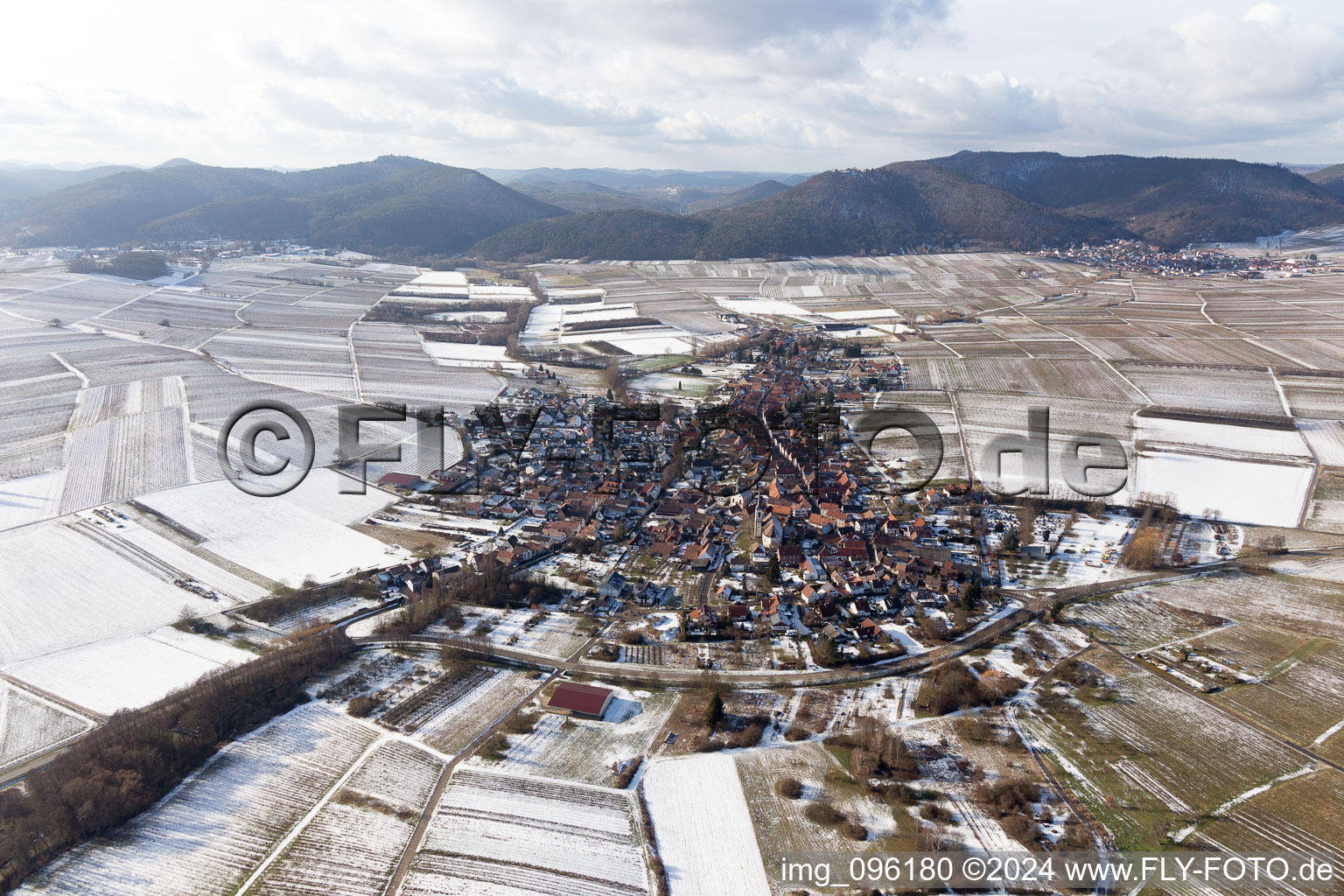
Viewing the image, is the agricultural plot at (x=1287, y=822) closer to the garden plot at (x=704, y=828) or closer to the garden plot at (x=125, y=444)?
the garden plot at (x=704, y=828)

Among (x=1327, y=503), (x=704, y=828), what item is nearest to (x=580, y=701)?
(x=704, y=828)

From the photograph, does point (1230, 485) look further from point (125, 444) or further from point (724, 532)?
point (125, 444)

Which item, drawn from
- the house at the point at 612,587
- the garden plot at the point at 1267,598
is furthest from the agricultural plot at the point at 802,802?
the garden plot at the point at 1267,598

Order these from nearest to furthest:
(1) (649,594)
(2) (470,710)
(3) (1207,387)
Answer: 1. (2) (470,710)
2. (1) (649,594)
3. (3) (1207,387)

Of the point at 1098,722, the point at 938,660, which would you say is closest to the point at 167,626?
the point at 938,660

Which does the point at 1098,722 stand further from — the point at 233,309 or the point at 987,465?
the point at 233,309
